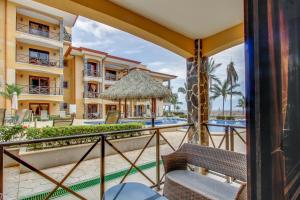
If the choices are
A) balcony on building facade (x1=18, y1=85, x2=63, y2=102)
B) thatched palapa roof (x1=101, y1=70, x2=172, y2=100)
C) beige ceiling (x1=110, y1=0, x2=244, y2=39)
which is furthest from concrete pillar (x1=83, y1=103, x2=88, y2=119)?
beige ceiling (x1=110, y1=0, x2=244, y2=39)

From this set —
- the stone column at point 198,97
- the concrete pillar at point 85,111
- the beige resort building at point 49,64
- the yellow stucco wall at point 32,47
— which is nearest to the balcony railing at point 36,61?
the beige resort building at point 49,64

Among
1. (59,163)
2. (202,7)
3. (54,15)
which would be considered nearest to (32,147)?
(59,163)

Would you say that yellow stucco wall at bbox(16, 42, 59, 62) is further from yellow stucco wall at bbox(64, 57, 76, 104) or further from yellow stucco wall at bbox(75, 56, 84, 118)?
yellow stucco wall at bbox(64, 57, 76, 104)

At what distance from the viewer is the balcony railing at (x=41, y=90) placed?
1456 centimetres

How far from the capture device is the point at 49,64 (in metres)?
15.7

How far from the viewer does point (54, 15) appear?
15.3 m

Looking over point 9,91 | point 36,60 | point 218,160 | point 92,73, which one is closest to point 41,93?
point 36,60

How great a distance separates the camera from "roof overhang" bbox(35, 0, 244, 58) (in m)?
2.38

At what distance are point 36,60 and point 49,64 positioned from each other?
97cm

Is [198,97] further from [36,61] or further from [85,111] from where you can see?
[85,111]

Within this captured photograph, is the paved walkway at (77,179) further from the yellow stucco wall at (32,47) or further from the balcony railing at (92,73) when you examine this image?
the balcony railing at (92,73)

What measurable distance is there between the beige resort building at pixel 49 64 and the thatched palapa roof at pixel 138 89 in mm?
8097

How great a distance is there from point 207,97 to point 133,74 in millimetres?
6601

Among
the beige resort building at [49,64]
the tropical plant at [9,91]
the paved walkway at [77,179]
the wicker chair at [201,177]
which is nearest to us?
the wicker chair at [201,177]
